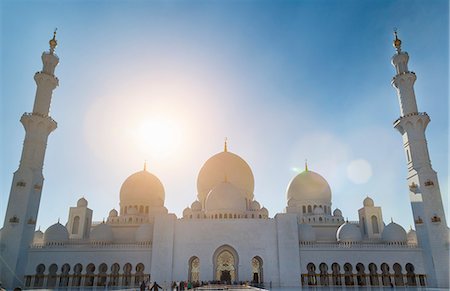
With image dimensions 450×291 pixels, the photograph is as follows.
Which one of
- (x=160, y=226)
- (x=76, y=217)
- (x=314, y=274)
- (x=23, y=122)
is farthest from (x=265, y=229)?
(x=23, y=122)

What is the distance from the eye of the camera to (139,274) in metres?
24.7

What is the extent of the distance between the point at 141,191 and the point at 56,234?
25.5 ft

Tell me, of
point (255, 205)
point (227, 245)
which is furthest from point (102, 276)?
point (255, 205)

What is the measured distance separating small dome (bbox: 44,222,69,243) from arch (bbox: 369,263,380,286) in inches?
876

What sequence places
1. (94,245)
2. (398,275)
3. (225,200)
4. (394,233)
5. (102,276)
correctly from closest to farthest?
1. (398,275)
2. (102,276)
3. (94,245)
4. (394,233)
5. (225,200)

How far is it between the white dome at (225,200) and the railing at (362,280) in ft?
22.1

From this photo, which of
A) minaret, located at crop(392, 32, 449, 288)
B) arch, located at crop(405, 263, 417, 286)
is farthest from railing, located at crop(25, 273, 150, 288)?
minaret, located at crop(392, 32, 449, 288)

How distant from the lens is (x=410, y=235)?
3002 centimetres

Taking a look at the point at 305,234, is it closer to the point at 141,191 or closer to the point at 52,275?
the point at 141,191

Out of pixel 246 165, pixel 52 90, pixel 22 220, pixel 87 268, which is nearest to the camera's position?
pixel 22 220

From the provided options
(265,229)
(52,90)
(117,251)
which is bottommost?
(117,251)

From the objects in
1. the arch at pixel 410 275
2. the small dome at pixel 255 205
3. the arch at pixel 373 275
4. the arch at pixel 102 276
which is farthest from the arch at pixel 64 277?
the arch at pixel 410 275

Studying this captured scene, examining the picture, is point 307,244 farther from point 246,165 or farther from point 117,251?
point 117,251

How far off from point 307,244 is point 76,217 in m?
19.3
